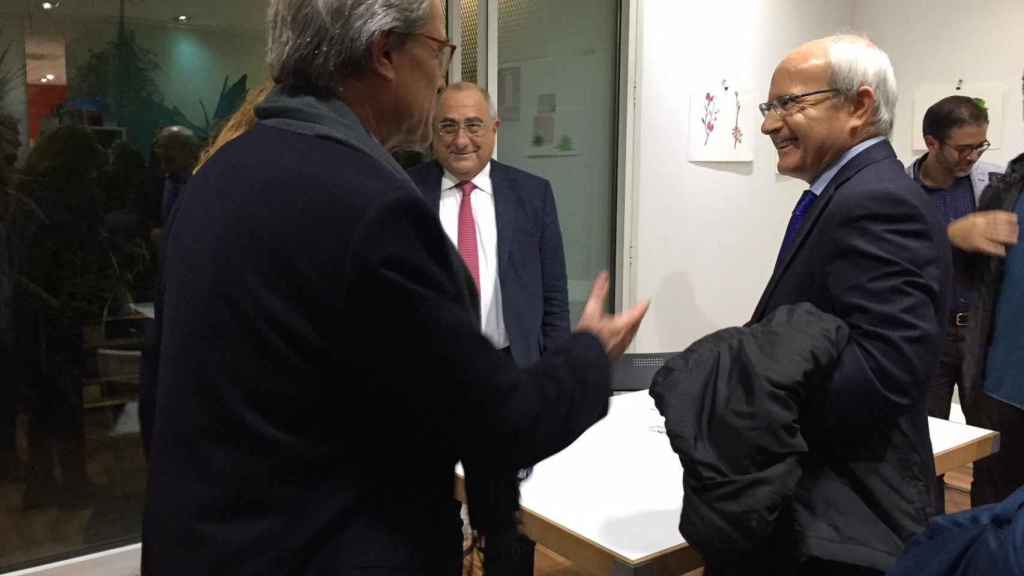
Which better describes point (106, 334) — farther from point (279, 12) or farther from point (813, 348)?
point (813, 348)

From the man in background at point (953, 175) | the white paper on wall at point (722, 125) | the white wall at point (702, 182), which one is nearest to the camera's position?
the man in background at point (953, 175)

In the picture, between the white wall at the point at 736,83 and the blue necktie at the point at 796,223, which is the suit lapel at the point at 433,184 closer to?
the blue necktie at the point at 796,223

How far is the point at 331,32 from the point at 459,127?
1677mm

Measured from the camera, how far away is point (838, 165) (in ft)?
5.14

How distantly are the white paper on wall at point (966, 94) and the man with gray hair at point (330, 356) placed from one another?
3958 mm

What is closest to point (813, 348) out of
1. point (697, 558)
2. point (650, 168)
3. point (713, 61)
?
point (697, 558)

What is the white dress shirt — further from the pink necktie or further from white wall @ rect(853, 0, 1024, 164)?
white wall @ rect(853, 0, 1024, 164)

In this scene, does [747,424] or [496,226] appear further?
[496,226]

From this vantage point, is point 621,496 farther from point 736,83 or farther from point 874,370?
point 736,83

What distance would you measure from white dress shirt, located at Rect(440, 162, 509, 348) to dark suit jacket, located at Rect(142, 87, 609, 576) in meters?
1.64

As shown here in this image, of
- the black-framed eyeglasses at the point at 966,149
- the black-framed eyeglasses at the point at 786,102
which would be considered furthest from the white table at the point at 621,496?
the black-framed eyeglasses at the point at 966,149

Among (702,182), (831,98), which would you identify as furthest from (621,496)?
(702,182)

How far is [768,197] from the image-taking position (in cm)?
464

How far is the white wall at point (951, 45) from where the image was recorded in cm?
424
